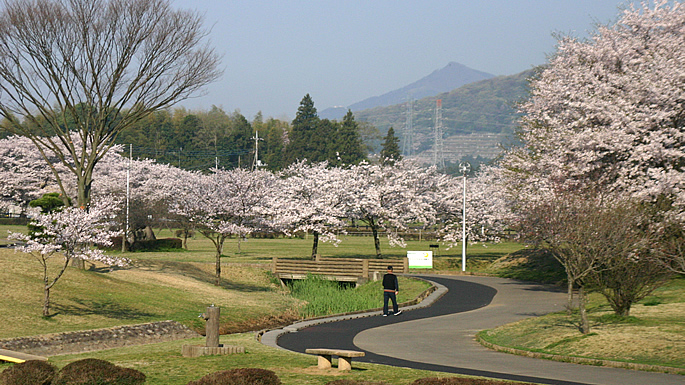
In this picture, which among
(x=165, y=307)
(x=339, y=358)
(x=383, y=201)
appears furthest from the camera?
(x=383, y=201)

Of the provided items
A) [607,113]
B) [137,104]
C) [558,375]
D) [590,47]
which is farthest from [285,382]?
[590,47]

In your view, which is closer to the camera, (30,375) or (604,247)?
(30,375)

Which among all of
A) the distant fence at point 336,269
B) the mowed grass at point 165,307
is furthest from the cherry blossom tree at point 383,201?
the mowed grass at point 165,307

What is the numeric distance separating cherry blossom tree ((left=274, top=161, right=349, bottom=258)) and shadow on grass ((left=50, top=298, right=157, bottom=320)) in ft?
75.0

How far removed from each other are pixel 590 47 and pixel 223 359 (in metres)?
27.5

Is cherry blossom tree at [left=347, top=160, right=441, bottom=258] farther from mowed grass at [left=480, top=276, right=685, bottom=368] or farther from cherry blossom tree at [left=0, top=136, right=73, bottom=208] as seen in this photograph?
cherry blossom tree at [left=0, top=136, right=73, bottom=208]

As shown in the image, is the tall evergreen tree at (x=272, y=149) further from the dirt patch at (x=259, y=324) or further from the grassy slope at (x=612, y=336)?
the grassy slope at (x=612, y=336)

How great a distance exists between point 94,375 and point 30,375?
1.05 meters

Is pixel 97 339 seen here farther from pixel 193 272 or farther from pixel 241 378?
pixel 193 272

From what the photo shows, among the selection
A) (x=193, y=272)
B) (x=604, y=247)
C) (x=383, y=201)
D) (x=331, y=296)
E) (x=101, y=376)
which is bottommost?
(x=331, y=296)

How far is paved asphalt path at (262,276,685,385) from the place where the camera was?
15180 mm

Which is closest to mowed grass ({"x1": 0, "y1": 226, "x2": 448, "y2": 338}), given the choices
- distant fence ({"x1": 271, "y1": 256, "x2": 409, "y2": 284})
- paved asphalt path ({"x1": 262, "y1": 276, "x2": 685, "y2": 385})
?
distant fence ({"x1": 271, "y1": 256, "x2": 409, "y2": 284})

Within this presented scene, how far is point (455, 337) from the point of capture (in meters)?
22.4

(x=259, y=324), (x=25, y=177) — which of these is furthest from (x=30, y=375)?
(x=25, y=177)
